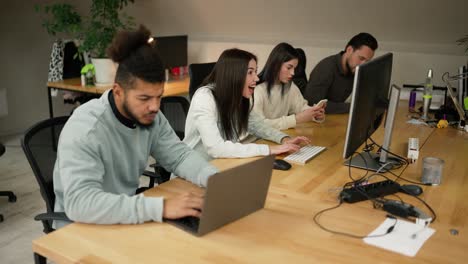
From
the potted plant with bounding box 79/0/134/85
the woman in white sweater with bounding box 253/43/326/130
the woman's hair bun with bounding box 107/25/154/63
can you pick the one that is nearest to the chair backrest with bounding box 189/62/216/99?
the woman in white sweater with bounding box 253/43/326/130

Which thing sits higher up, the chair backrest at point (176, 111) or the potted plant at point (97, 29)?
the potted plant at point (97, 29)

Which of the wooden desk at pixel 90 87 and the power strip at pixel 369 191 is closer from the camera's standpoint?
the power strip at pixel 369 191

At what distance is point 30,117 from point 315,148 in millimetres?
4101

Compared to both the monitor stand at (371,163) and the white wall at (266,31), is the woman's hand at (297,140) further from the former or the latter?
the white wall at (266,31)

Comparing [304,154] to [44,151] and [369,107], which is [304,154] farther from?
[44,151]

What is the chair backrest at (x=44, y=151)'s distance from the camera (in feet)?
5.50

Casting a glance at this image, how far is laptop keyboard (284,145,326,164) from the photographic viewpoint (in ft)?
6.76

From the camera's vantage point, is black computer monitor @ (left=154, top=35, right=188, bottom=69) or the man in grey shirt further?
black computer monitor @ (left=154, top=35, right=188, bottom=69)

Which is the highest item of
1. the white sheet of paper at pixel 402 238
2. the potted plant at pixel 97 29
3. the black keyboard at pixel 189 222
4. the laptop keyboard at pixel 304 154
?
the potted plant at pixel 97 29

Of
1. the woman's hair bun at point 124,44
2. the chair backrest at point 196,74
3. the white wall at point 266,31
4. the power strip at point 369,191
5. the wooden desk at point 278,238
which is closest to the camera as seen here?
the wooden desk at point 278,238

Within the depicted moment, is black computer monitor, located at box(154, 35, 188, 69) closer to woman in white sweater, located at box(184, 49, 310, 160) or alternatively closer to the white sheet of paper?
woman in white sweater, located at box(184, 49, 310, 160)

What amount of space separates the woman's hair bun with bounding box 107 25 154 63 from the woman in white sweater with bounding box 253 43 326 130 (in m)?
1.22

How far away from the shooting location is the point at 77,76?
474 centimetres

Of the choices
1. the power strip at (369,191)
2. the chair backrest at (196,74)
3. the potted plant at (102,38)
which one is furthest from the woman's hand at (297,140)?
the potted plant at (102,38)
